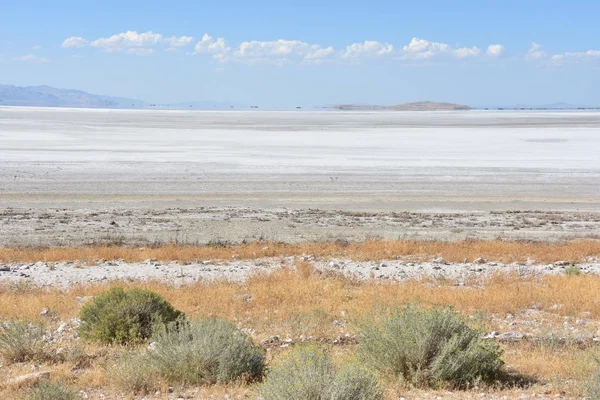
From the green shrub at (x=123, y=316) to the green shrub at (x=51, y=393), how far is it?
272 centimetres

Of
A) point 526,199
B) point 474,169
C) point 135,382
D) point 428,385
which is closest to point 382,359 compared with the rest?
point 428,385

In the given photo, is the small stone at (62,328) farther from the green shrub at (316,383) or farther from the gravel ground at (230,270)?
the green shrub at (316,383)

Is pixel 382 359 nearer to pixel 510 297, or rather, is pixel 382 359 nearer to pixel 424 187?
pixel 510 297

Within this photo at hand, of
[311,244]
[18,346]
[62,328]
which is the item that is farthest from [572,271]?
[18,346]

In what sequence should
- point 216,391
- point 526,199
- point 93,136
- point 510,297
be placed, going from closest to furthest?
point 216,391
point 510,297
point 526,199
point 93,136

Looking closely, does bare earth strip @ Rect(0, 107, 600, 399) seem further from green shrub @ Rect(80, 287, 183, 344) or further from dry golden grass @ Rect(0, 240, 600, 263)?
green shrub @ Rect(80, 287, 183, 344)

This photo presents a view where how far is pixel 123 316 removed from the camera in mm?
9266

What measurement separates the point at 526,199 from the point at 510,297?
18969 millimetres

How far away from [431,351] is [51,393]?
3.60 m

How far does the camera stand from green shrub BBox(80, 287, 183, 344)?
9078mm

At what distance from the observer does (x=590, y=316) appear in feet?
36.5

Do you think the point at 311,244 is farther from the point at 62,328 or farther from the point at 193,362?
the point at 193,362

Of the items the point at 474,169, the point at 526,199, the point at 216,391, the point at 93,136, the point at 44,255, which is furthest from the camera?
the point at 93,136

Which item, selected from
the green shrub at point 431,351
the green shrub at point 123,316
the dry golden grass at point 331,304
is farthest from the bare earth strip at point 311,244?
the green shrub at point 123,316
